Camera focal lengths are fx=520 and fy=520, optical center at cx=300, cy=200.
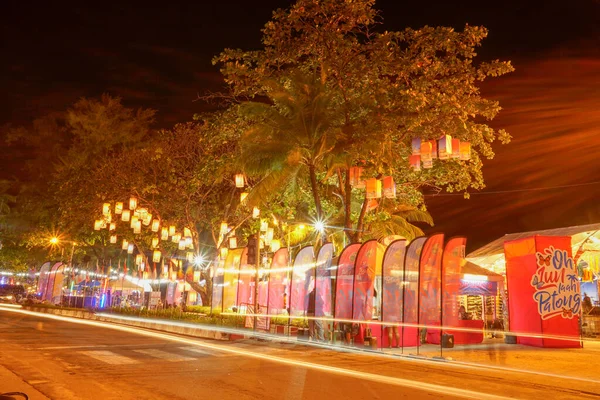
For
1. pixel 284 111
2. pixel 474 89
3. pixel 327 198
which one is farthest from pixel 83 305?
pixel 474 89

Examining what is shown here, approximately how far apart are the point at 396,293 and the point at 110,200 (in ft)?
58.0

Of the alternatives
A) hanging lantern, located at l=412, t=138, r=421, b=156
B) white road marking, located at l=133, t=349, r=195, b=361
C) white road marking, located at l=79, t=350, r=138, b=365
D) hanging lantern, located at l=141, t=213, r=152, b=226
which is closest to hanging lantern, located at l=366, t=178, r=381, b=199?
hanging lantern, located at l=412, t=138, r=421, b=156

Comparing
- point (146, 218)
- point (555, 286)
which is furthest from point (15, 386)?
point (146, 218)

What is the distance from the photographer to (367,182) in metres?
16.7

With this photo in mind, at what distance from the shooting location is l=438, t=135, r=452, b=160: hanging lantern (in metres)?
15.5

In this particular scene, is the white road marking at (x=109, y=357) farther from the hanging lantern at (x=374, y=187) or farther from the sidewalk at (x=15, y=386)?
the hanging lantern at (x=374, y=187)

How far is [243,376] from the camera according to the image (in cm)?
930

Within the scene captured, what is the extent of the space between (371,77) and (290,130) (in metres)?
3.27

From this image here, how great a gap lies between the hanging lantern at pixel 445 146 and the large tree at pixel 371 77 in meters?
1.20

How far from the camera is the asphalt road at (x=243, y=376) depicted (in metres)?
7.80

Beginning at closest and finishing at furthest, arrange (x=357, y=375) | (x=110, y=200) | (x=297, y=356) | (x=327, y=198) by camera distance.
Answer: (x=357, y=375) < (x=297, y=356) < (x=327, y=198) < (x=110, y=200)

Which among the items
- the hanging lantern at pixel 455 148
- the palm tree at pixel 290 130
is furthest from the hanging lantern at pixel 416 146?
the palm tree at pixel 290 130

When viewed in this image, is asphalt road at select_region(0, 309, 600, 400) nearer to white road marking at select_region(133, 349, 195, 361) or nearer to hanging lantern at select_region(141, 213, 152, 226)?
white road marking at select_region(133, 349, 195, 361)

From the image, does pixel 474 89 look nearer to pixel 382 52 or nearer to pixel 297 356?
pixel 382 52
